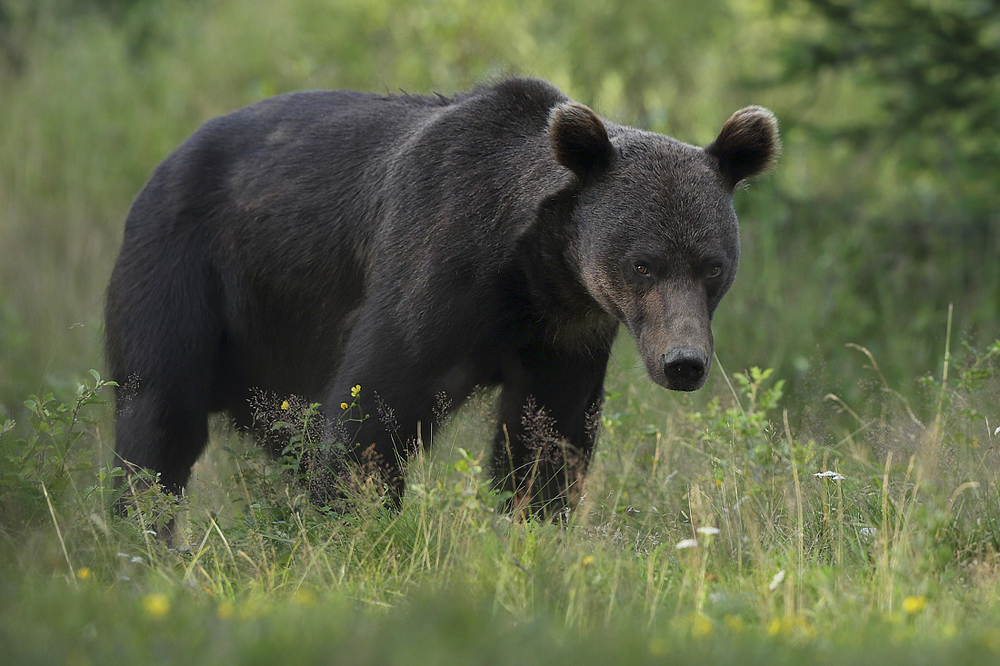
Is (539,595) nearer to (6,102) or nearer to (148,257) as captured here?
(148,257)

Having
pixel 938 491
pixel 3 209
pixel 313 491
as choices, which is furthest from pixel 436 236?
pixel 3 209

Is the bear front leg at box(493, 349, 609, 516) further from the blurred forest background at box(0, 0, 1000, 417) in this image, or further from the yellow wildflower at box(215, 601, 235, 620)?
the yellow wildflower at box(215, 601, 235, 620)

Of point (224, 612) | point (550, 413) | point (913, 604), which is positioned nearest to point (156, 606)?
point (224, 612)

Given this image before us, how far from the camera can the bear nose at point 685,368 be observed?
13.3ft

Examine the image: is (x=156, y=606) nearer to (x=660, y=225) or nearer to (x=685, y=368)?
(x=685, y=368)

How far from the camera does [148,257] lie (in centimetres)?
512

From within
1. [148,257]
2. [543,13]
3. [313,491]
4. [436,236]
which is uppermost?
[543,13]

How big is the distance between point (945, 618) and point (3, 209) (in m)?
8.95

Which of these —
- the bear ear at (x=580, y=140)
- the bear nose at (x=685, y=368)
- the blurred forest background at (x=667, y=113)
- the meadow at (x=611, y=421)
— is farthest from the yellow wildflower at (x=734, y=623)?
the blurred forest background at (x=667, y=113)

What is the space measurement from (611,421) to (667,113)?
565cm

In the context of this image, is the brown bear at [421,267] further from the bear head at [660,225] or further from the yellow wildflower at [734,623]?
the yellow wildflower at [734,623]

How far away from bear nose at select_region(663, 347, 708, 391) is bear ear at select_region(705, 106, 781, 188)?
3.23ft

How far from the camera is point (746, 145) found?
→ 464cm

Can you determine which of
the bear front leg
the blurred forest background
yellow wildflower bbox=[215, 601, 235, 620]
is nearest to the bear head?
the bear front leg
